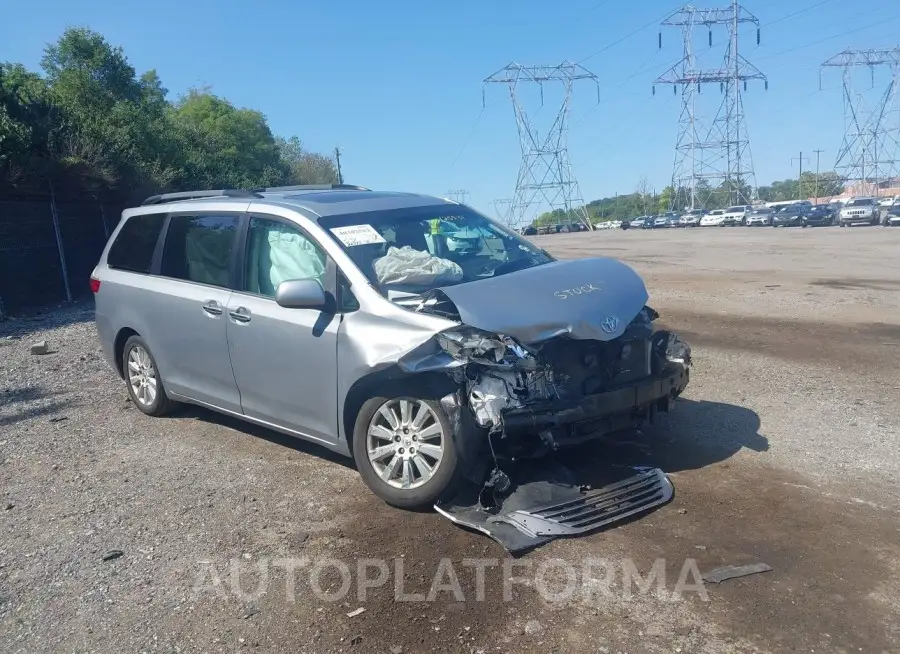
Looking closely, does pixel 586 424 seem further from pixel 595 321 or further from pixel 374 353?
pixel 374 353

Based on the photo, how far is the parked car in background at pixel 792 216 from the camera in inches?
1993

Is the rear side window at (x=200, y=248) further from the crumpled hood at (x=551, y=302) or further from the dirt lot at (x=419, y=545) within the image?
the crumpled hood at (x=551, y=302)

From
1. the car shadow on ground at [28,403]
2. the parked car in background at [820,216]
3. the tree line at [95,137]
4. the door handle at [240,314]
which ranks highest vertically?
the tree line at [95,137]

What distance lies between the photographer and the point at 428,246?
18.3 feet

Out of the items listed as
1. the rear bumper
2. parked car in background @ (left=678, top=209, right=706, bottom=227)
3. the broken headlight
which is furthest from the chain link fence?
parked car in background @ (left=678, top=209, right=706, bottom=227)

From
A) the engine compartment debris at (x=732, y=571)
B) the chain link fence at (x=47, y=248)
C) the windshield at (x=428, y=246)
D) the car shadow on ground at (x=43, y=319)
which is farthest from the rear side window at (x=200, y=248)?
the chain link fence at (x=47, y=248)

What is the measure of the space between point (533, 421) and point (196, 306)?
2.99m

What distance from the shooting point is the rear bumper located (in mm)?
4355

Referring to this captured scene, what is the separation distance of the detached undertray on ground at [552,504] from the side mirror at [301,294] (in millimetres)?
1488

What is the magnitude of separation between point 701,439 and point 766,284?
11.3m


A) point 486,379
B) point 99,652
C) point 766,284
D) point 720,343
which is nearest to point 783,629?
point 486,379

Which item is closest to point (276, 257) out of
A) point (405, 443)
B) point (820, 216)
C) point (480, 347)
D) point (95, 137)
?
point (405, 443)

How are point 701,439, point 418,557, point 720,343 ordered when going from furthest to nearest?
point 720,343 < point 701,439 < point 418,557

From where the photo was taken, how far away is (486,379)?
4402 millimetres
